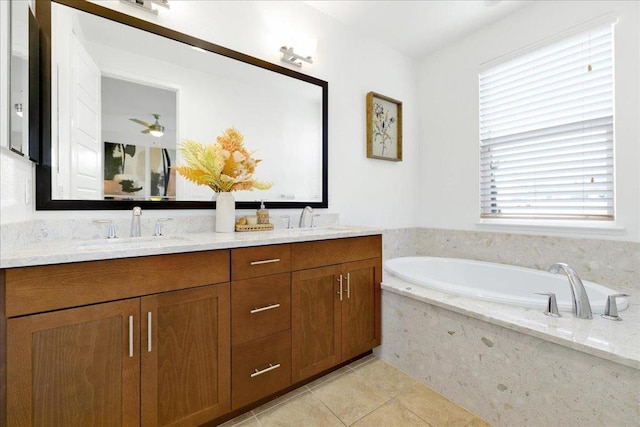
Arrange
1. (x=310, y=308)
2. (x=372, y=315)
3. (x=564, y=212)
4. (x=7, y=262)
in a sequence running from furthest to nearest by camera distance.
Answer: (x=564, y=212), (x=372, y=315), (x=310, y=308), (x=7, y=262)

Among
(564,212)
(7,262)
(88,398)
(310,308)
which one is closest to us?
(7,262)

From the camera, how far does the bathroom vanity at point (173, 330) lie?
936mm

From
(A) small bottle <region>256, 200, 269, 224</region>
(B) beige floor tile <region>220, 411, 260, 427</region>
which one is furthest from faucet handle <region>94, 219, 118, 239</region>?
(B) beige floor tile <region>220, 411, 260, 427</region>

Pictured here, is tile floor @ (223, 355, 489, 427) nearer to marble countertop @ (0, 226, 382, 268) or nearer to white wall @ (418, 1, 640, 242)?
marble countertop @ (0, 226, 382, 268)

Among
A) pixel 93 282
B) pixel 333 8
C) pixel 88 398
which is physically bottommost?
pixel 88 398

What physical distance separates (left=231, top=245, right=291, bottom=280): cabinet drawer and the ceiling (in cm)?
200

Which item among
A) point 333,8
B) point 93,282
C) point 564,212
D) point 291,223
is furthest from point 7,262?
point 564,212

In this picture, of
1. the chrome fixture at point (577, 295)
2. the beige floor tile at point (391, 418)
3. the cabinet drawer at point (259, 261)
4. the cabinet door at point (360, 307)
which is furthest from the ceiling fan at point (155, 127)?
the chrome fixture at point (577, 295)

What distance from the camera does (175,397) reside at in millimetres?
1200

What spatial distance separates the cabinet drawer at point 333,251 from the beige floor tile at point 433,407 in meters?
0.83

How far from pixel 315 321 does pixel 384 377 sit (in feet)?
2.03

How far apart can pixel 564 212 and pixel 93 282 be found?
2.89 metres

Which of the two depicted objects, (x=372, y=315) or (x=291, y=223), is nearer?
(x=372, y=315)

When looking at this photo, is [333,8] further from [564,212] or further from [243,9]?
[564,212]
